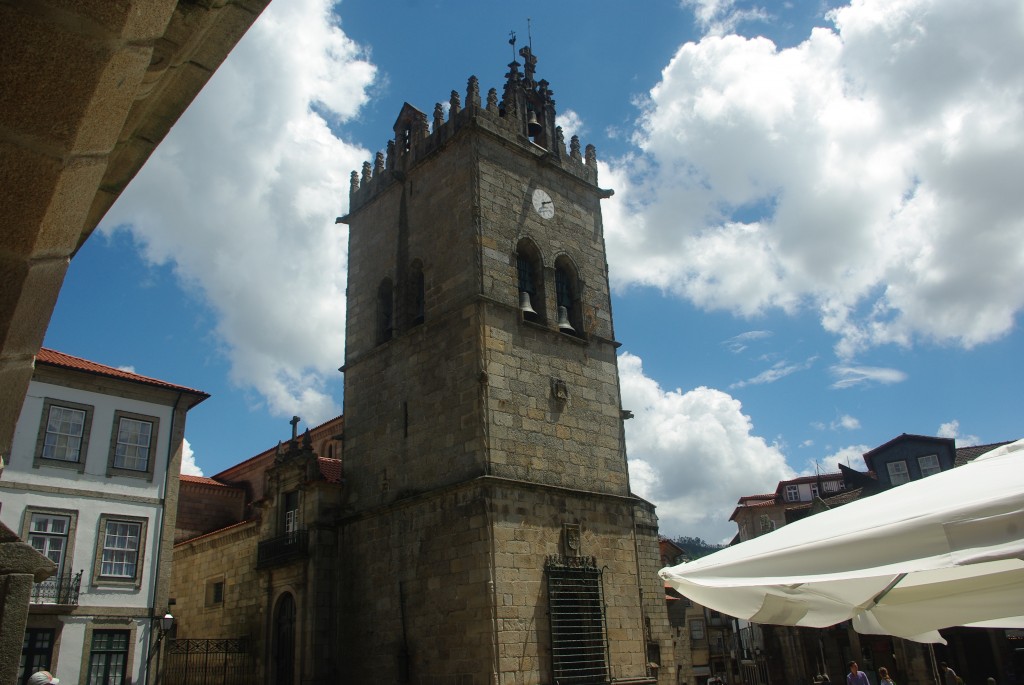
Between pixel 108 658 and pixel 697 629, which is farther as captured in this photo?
pixel 697 629

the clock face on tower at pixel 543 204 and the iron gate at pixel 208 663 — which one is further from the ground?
the clock face on tower at pixel 543 204

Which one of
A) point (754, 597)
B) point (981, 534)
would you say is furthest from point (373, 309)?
point (981, 534)

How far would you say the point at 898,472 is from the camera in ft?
118

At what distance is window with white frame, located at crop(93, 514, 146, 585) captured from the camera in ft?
62.1

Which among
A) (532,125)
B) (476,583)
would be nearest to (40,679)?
(476,583)

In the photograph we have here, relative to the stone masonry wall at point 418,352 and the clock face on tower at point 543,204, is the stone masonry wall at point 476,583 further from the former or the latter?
the clock face on tower at point 543,204

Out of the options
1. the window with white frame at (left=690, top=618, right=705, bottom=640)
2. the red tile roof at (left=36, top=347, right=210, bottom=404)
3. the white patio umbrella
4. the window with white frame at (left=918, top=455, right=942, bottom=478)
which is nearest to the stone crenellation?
the red tile roof at (left=36, top=347, right=210, bottom=404)

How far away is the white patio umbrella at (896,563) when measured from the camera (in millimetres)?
4730

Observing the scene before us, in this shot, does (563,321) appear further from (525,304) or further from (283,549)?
(283,549)

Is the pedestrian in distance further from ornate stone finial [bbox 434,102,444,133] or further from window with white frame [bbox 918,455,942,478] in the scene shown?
window with white frame [bbox 918,455,942,478]

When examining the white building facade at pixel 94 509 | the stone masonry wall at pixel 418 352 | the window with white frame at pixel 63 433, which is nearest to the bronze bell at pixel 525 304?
the stone masonry wall at pixel 418 352

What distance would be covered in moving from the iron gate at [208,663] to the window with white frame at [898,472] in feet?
95.8

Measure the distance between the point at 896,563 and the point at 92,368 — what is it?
2081 centimetres

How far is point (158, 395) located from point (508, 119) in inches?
483
